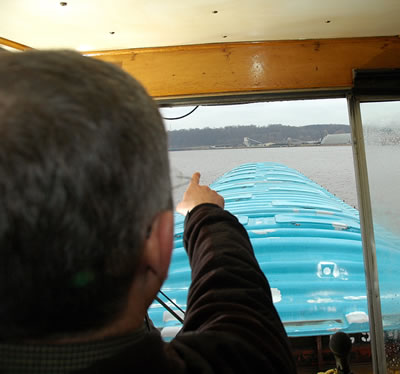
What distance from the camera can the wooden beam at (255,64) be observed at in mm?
2199

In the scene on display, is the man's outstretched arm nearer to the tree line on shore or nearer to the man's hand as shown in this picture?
the man's hand

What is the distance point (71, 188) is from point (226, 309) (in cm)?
47

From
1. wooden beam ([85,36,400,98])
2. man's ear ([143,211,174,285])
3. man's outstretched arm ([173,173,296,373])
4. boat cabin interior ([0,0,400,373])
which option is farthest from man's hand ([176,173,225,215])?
wooden beam ([85,36,400,98])

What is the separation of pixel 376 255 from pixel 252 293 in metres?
1.85

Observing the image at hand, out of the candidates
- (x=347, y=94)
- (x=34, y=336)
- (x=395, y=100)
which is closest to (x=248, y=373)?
(x=34, y=336)

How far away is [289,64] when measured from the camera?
87.7 inches

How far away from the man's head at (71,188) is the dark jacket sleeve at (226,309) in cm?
22

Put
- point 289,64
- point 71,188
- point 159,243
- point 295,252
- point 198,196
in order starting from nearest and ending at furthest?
point 71,188
point 159,243
point 198,196
point 289,64
point 295,252

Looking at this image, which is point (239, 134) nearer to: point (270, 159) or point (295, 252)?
point (270, 159)

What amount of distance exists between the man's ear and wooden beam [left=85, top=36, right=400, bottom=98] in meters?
1.86

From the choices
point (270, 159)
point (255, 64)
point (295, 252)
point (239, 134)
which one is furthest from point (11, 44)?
point (295, 252)

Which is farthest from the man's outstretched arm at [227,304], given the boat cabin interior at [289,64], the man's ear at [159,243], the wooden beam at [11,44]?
the wooden beam at [11,44]

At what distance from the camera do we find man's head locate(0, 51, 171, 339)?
38 cm

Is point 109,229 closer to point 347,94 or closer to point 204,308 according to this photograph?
point 204,308
